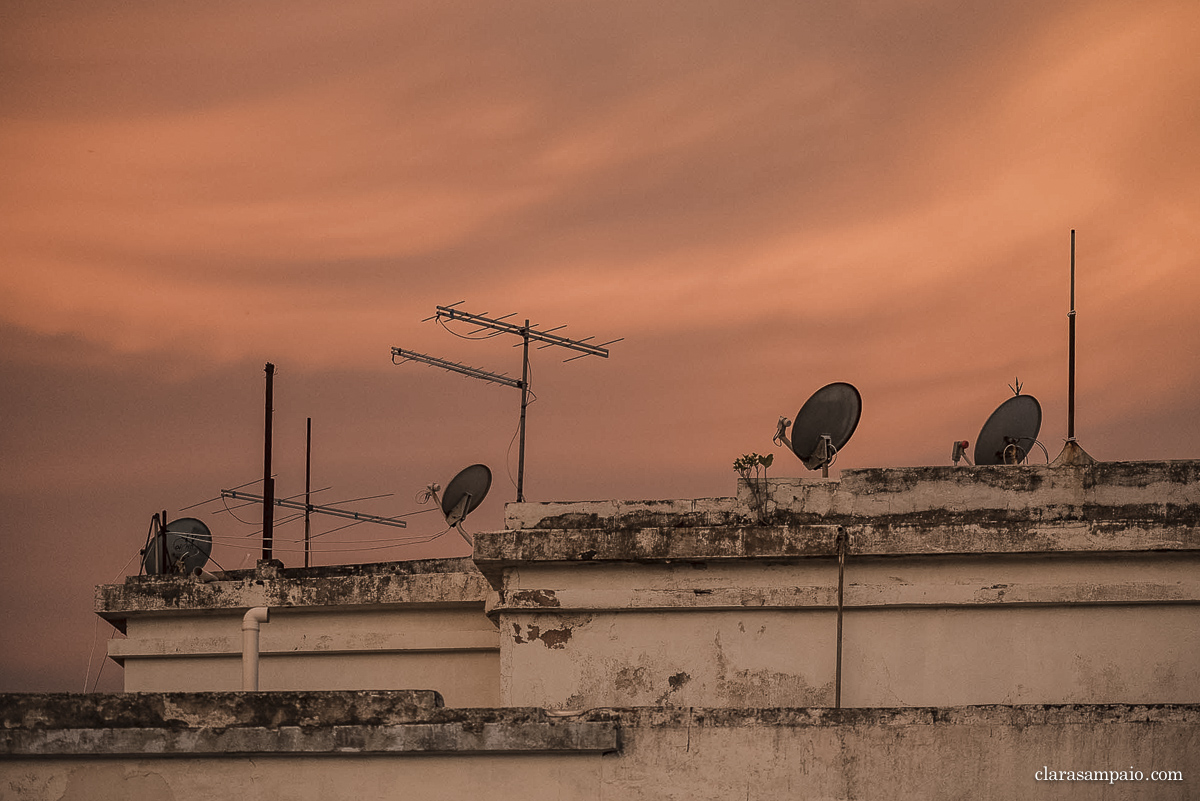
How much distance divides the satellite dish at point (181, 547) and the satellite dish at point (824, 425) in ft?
29.6

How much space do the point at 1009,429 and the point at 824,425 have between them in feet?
7.29

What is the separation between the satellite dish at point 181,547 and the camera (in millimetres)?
20062

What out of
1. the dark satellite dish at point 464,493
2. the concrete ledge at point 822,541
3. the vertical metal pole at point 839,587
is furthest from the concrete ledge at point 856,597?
the dark satellite dish at point 464,493

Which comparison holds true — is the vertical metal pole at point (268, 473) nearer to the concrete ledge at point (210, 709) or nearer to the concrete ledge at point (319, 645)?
the concrete ledge at point (319, 645)

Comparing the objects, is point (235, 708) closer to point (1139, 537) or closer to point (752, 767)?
point (752, 767)

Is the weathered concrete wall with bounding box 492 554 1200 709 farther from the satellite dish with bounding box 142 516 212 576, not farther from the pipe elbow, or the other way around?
the satellite dish with bounding box 142 516 212 576

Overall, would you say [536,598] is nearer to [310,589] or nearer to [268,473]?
[310,589]

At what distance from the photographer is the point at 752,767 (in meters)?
12.0

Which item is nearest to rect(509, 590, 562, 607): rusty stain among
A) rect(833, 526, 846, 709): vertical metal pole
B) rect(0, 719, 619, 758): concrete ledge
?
rect(833, 526, 846, 709): vertical metal pole

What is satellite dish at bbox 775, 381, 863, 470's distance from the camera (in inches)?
611

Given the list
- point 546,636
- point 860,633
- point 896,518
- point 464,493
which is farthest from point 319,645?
point 896,518

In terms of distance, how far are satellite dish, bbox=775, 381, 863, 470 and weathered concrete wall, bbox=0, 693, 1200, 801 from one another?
4.03m

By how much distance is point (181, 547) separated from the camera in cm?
2092

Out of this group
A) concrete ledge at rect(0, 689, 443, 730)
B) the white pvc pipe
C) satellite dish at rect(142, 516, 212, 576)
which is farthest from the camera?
satellite dish at rect(142, 516, 212, 576)
